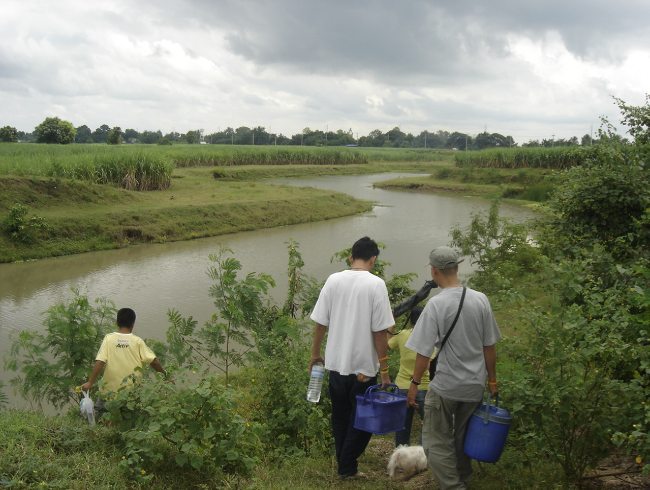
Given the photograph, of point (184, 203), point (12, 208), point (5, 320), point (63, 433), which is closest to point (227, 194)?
point (184, 203)

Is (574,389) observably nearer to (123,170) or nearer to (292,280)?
(292,280)

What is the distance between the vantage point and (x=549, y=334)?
3.66 metres

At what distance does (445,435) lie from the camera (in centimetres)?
379

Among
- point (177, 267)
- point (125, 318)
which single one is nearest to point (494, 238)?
point (125, 318)

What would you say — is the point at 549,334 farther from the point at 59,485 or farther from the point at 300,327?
the point at 300,327

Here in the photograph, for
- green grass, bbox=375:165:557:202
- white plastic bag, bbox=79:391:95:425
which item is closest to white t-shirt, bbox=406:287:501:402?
white plastic bag, bbox=79:391:95:425

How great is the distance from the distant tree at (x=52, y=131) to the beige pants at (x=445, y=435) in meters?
52.0

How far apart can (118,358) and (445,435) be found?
2.68 m

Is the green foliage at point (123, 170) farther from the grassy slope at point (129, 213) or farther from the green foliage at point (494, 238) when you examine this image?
the green foliage at point (494, 238)

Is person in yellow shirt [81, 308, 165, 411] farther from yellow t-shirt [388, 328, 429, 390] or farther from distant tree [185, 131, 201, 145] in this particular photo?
distant tree [185, 131, 201, 145]

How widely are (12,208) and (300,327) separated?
1232 centimetres

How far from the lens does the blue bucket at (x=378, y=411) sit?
3.88 metres

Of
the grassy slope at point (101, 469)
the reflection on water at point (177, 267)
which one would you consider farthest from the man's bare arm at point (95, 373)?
the reflection on water at point (177, 267)

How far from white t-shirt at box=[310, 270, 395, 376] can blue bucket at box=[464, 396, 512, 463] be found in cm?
70
